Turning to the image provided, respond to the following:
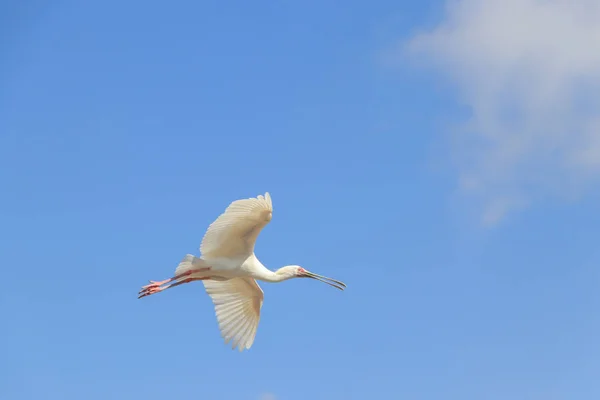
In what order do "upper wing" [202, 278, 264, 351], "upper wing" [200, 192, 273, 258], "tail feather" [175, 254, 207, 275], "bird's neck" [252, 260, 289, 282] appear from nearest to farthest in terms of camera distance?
"upper wing" [200, 192, 273, 258] < "tail feather" [175, 254, 207, 275] < "bird's neck" [252, 260, 289, 282] < "upper wing" [202, 278, 264, 351]

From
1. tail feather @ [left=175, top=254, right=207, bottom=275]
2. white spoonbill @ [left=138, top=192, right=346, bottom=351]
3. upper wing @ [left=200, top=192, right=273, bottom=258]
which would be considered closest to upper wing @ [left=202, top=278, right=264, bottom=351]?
white spoonbill @ [left=138, top=192, right=346, bottom=351]

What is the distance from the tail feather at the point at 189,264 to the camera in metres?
31.6

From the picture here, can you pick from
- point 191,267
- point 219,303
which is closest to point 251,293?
point 219,303

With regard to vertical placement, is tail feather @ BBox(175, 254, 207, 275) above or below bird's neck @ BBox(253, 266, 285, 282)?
below

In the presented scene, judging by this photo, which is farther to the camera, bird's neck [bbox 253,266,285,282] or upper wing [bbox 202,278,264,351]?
upper wing [bbox 202,278,264,351]

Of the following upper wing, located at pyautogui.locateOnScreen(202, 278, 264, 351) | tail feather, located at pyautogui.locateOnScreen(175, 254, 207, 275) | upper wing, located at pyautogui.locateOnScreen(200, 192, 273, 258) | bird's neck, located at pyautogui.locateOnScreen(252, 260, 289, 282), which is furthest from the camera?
upper wing, located at pyautogui.locateOnScreen(202, 278, 264, 351)

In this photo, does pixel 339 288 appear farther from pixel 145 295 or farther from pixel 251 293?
pixel 145 295

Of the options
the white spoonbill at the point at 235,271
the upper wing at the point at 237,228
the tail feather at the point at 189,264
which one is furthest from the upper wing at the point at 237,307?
the tail feather at the point at 189,264

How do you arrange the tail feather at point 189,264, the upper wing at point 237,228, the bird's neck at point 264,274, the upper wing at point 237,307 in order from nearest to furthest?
the upper wing at point 237,228
the tail feather at point 189,264
the bird's neck at point 264,274
the upper wing at point 237,307

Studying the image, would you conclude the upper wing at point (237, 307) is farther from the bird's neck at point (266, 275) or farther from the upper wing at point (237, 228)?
the upper wing at point (237, 228)

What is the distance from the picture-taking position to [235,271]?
3216 centimetres

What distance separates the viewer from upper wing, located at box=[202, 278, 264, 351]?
34.3 metres

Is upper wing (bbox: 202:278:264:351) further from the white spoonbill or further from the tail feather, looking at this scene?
the tail feather

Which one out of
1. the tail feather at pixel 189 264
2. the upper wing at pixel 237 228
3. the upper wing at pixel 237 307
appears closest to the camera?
the upper wing at pixel 237 228
